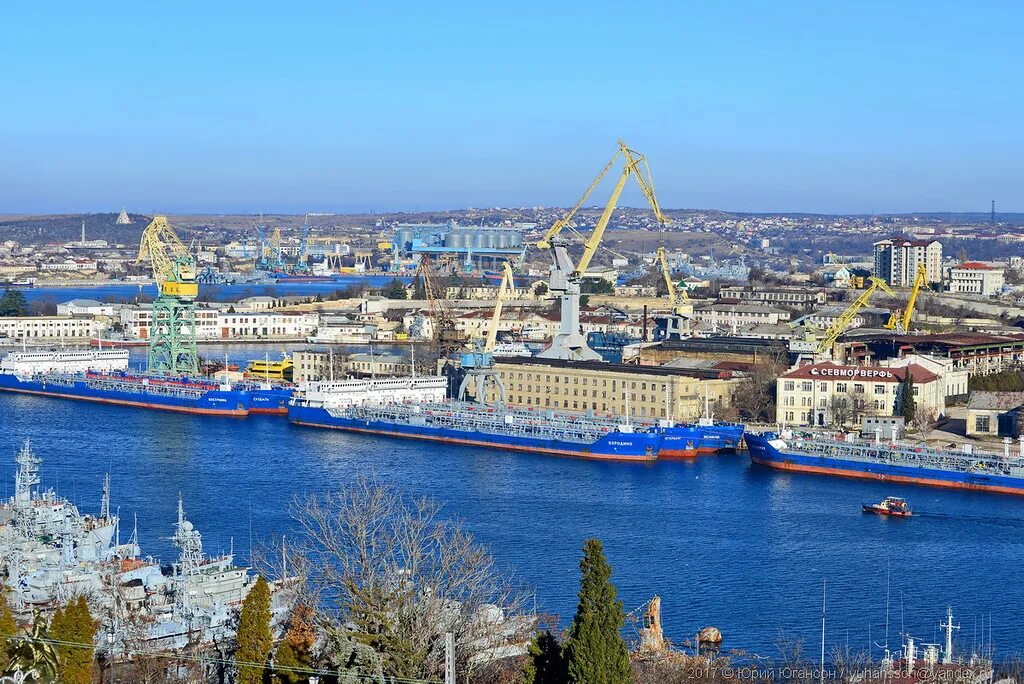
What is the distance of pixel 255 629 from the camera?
17.1 ft

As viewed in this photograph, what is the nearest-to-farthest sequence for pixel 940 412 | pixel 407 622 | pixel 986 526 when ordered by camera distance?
pixel 407 622
pixel 986 526
pixel 940 412

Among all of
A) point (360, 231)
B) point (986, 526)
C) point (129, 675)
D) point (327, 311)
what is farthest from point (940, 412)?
point (360, 231)

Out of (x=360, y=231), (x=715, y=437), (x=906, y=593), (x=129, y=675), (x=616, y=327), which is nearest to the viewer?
(x=129, y=675)

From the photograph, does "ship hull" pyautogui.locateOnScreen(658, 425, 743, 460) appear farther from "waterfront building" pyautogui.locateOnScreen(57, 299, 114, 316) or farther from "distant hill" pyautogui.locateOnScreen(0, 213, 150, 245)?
"distant hill" pyautogui.locateOnScreen(0, 213, 150, 245)

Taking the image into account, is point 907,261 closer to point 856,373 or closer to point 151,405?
point 856,373

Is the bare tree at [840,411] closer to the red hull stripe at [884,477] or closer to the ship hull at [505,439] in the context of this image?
the red hull stripe at [884,477]

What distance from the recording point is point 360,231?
→ 70.6 metres

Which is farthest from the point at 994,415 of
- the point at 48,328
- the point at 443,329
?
the point at 48,328

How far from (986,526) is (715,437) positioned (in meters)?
3.71

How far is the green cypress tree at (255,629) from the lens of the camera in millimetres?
5164

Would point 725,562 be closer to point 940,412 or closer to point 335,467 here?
point 335,467

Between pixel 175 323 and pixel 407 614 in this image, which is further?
pixel 175 323

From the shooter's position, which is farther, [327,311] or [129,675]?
[327,311]

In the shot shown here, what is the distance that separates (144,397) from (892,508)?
8.92m
